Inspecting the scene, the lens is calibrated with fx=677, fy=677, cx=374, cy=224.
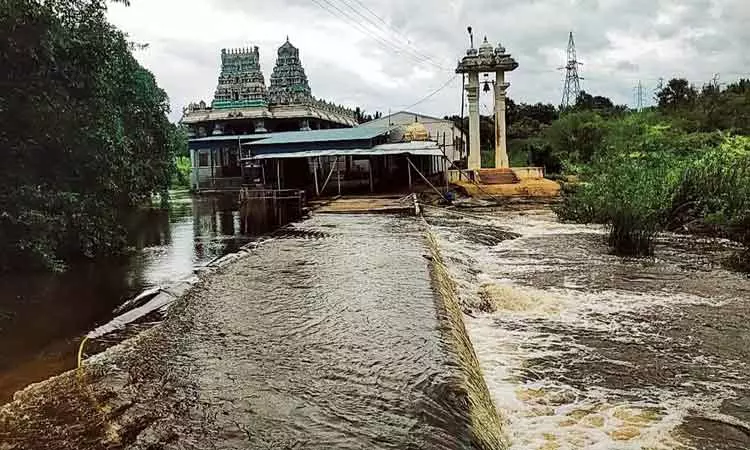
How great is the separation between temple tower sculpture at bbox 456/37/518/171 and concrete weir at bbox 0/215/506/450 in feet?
70.7

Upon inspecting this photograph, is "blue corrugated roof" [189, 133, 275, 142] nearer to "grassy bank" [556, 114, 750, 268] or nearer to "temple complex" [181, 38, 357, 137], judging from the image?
"temple complex" [181, 38, 357, 137]

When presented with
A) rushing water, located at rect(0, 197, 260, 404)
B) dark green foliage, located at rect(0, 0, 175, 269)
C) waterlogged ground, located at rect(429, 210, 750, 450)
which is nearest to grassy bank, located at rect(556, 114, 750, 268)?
waterlogged ground, located at rect(429, 210, 750, 450)

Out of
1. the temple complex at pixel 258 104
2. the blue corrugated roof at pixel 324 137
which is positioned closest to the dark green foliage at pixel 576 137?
the blue corrugated roof at pixel 324 137

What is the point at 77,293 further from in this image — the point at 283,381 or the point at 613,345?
the point at 613,345

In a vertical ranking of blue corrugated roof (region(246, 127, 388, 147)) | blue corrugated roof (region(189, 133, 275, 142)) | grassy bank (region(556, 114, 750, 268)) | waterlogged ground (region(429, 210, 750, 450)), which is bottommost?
waterlogged ground (region(429, 210, 750, 450))

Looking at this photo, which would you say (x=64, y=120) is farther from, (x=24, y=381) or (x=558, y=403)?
(x=558, y=403)

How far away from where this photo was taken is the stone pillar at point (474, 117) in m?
29.2

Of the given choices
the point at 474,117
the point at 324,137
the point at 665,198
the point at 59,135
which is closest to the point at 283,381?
the point at 59,135

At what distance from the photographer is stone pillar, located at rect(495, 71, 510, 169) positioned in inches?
1166

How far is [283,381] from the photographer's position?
17.3 feet

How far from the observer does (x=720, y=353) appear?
6.79m

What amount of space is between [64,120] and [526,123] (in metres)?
36.4

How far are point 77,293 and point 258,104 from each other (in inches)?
1073

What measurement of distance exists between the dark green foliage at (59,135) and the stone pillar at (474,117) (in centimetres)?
1840
